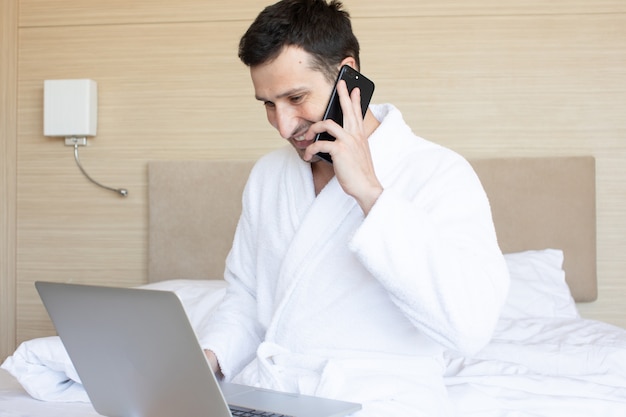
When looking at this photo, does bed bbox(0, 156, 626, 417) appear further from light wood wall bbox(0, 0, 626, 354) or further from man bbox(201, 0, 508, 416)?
man bbox(201, 0, 508, 416)

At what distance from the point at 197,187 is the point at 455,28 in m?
1.19

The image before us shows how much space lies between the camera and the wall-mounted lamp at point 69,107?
3.19 meters

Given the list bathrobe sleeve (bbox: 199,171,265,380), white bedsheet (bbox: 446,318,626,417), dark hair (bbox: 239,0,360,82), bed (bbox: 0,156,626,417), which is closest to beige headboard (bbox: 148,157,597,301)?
bed (bbox: 0,156,626,417)

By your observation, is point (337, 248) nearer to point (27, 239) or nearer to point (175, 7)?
point (175, 7)

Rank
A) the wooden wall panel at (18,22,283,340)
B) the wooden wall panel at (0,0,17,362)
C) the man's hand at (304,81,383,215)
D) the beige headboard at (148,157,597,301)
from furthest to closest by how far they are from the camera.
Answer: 1. the wooden wall panel at (0,0,17,362)
2. the wooden wall panel at (18,22,283,340)
3. the beige headboard at (148,157,597,301)
4. the man's hand at (304,81,383,215)

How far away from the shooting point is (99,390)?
131 centimetres

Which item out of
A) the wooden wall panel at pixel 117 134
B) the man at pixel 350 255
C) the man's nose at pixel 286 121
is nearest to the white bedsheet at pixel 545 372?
the man at pixel 350 255

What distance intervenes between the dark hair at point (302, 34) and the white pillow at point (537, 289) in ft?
4.35

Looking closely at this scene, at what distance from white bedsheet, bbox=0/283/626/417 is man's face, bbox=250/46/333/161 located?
68 centimetres

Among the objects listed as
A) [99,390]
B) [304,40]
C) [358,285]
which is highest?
[304,40]

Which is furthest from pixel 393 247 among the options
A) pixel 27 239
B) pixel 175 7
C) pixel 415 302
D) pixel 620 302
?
pixel 27 239

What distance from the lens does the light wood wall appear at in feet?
9.79

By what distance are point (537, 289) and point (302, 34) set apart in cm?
150

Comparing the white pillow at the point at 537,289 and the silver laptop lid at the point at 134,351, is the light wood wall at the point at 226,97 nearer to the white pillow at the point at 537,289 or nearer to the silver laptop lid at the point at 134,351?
the white pillow at the point at 537,289
